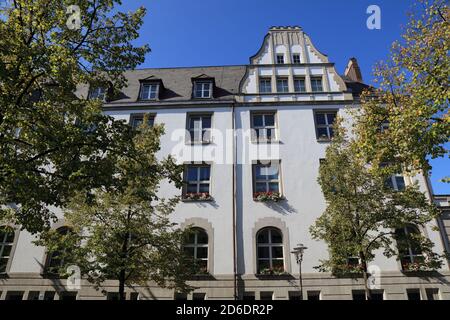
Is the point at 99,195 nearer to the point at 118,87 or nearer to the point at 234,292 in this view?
the point at 118,87

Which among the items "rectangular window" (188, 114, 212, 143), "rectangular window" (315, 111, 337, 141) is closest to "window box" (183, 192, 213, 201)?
"rectangular window" (188, 114, 212, 143)

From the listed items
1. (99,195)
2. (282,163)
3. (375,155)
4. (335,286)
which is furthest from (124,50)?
(335,286)

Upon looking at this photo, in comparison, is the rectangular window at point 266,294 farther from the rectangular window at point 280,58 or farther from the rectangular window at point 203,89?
the rectangular window at point 280,58

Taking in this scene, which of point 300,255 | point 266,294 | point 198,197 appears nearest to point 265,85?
point 198,197

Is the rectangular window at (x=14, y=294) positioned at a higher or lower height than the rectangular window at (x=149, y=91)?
lower

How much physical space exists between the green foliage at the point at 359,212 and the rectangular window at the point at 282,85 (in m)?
9.03

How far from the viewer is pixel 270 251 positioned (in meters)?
18.8

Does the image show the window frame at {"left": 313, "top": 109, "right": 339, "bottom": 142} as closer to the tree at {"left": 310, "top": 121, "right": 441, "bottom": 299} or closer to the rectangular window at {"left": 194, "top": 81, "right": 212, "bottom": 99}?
the tree at {"left": 310, "top": 121, "right": 441, "bottom": 299}

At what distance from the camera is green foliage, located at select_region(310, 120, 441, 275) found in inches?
565

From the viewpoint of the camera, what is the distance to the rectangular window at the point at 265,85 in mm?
23922

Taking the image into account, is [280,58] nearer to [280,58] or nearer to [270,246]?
[280,58]

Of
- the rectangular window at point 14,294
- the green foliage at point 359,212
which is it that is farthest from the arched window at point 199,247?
the rectangular window at point 14,294

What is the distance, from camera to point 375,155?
43.1ft

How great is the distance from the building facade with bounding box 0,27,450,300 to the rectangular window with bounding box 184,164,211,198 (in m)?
0.06
